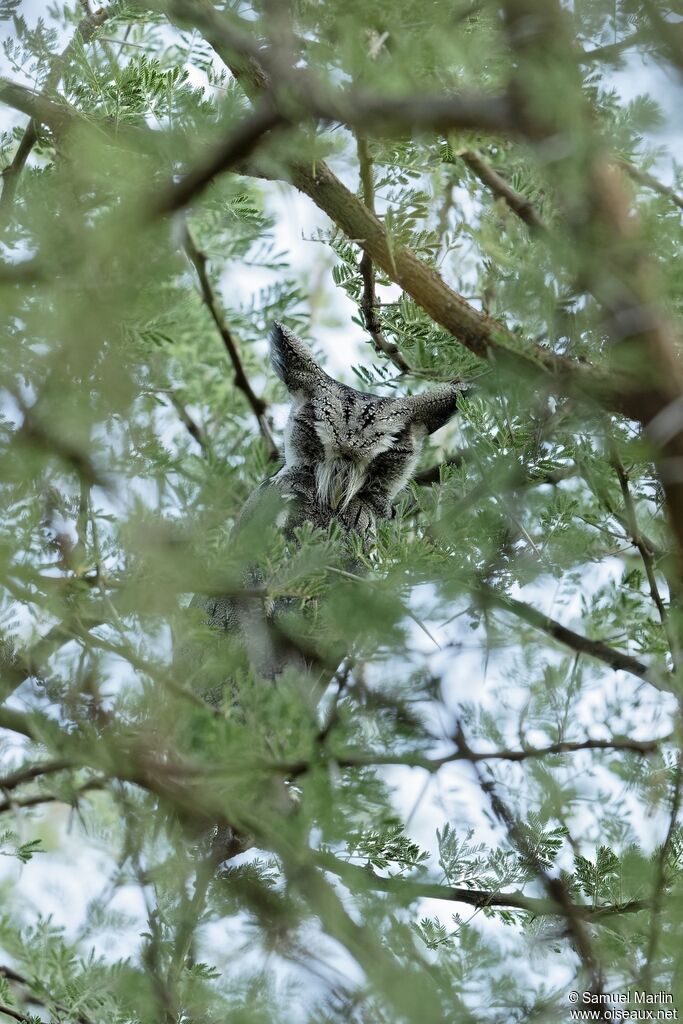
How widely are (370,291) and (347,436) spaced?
696mm

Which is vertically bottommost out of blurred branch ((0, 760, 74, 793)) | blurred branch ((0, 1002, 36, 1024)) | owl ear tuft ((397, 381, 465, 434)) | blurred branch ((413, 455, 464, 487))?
blurred branch ((0, 1002, 36, 1024))

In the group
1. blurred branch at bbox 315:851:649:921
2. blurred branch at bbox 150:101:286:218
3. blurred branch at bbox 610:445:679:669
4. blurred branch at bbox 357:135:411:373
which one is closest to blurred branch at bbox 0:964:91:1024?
blurred branch at bbox 315:851:649:921

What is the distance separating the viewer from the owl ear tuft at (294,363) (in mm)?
3871

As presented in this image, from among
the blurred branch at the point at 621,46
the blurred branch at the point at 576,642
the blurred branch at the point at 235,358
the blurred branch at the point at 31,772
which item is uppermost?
the blurred branch at the point at 235,358

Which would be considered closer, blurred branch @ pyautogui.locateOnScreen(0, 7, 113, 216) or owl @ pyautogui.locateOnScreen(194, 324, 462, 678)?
blurred branch @ pyautogui.locateOnScreen(0, 7, 113, 216)

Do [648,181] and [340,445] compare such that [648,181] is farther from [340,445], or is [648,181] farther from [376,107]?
[340,445]

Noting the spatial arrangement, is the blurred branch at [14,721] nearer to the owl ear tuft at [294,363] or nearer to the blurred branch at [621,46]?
the blurred branch at [621,46]

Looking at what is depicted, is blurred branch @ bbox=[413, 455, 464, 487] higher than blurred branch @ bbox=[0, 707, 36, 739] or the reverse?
higher

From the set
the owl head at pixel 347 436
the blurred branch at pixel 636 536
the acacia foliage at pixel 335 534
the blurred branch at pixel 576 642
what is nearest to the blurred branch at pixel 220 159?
the acacia foliage at pixel 335 534

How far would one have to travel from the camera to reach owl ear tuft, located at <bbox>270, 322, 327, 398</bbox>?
387 cm

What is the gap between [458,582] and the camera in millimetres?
2328

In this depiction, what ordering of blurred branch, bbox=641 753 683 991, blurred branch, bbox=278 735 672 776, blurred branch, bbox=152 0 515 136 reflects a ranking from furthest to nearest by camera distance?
blurred branch, bbox=641 753 683 991
blurred branch, bbox=278 735 672 776
blurred branch, bbox=152 0 515 136

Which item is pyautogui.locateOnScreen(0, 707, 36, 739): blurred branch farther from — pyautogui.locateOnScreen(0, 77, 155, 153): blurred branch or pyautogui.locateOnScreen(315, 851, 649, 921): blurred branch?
pyautogui.locateOnScreen(0, 77, 155, 153): blurred branch

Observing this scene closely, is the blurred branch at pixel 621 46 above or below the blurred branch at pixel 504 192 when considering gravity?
below
